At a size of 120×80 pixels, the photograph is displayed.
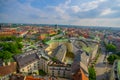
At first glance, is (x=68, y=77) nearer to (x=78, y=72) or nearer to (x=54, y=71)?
(x=54, y=71)

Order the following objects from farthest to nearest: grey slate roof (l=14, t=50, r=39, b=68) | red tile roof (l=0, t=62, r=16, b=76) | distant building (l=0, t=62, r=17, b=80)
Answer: grey slate roof (l=14, t=50, r=39, b=68), red tile roof (l=0, t=62, r=16, b=76), distant building (l=0, t=62, r=17, b=80)

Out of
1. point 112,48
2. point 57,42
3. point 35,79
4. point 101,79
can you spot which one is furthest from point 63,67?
point 112,48

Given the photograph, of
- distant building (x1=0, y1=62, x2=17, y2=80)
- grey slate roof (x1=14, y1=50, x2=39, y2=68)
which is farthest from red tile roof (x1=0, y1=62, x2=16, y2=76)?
grey slate roof (x1=14, y1=50, x2=39, y2=68)

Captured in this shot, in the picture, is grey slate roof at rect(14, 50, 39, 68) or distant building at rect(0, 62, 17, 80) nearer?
distant building at rect(0, 62, 17, 80)

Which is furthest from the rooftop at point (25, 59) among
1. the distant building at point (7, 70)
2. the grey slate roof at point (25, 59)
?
the distant building at point (7, 70)

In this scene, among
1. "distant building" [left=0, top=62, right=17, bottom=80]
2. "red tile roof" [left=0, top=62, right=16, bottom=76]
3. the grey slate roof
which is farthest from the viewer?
the grey slate roof

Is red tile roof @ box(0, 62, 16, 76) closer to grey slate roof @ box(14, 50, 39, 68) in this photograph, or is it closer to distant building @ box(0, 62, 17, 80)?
distant building @ box(0, 62, 17, 80)

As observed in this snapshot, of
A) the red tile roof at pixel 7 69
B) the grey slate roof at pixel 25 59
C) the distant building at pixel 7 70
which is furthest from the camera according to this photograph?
the grey slate roof at pixel 25 59

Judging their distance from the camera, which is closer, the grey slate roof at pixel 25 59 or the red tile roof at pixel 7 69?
the red tile roof at pixel 7 69

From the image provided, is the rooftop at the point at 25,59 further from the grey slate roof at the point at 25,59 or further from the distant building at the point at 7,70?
the distant building at the point at 7,70

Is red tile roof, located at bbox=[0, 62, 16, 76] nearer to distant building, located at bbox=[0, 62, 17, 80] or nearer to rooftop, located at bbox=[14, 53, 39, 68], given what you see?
distant building, located at bbox=[0, 62, 17, 80]

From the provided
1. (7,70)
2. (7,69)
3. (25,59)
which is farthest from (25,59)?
(7,70)
